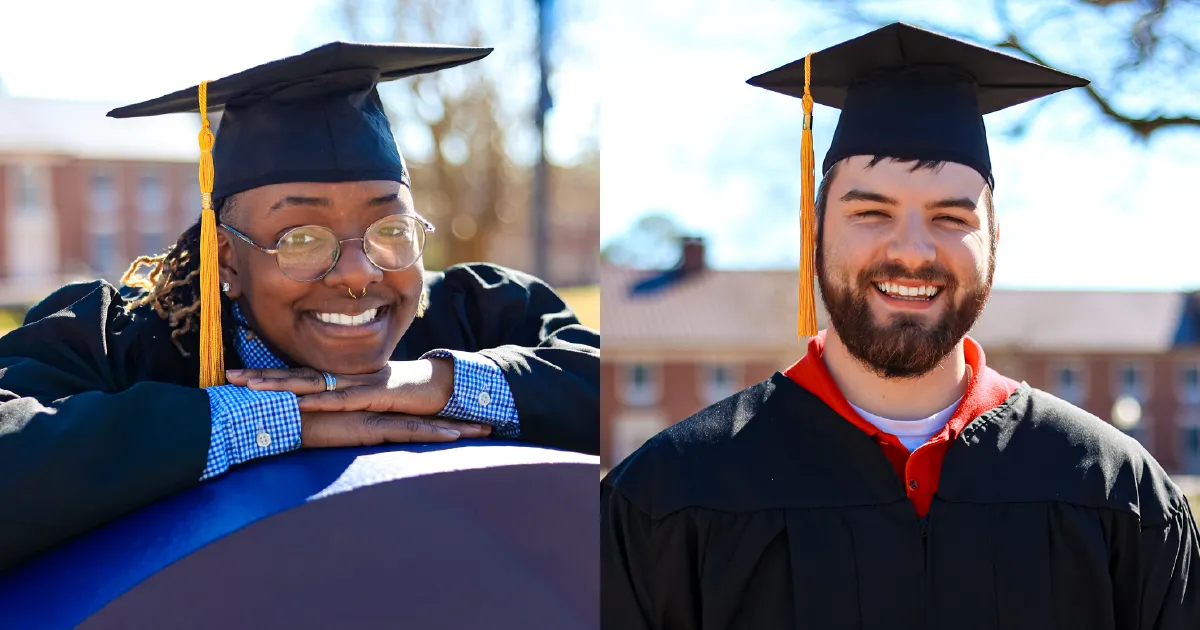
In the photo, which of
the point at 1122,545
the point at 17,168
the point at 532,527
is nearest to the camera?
the point at 532,527

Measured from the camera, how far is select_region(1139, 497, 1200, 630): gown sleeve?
7.34ft

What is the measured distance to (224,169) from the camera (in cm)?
239

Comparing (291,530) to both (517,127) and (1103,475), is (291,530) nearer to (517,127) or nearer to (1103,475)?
(1103,475)

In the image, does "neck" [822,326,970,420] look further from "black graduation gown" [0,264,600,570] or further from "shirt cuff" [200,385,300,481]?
"shirt cuff" [200,385,300,481]

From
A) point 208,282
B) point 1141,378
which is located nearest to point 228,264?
point 208,282

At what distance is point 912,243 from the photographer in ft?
7.42

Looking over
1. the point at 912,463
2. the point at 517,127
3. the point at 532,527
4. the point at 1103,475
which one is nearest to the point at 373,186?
the point at 532,527

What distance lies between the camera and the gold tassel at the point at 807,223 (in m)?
2.47

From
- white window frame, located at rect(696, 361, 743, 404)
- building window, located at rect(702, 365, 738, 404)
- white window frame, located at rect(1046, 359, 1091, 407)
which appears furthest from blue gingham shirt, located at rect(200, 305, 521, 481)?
white window frame, located at rect(1046, 359, 1091, 407)

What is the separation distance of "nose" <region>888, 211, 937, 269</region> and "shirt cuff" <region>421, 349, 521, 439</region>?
91 centimetres

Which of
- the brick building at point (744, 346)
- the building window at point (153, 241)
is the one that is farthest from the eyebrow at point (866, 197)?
the brick building at point (744, 346)

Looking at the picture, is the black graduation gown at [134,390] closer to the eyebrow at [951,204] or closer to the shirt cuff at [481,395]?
the shirt cuff at [481,395]

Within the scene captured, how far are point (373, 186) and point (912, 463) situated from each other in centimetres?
134

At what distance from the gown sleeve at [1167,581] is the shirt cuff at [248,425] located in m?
1.82
